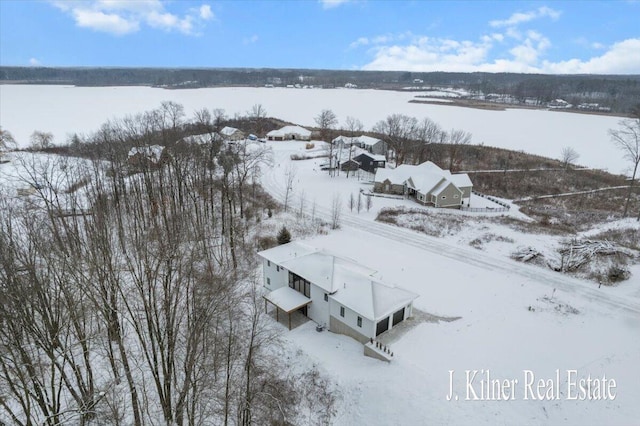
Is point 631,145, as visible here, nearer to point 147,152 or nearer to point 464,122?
point 464,122

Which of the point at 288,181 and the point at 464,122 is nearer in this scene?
the point at 288,181

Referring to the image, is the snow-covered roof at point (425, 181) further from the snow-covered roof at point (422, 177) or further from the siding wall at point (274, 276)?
the siding wall at point (274, 276)

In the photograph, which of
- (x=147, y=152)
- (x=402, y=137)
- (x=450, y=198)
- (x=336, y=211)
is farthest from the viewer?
(x=402, y=137)

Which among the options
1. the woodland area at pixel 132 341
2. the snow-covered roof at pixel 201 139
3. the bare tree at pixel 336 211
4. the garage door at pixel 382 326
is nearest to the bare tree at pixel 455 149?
the bare tree at pixel 336 211

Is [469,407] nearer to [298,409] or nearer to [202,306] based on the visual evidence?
[298,409]

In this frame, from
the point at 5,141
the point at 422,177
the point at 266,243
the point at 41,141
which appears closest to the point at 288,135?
the point at 422,177

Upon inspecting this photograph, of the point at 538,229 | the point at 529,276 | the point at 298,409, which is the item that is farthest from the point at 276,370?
the point at 538,229

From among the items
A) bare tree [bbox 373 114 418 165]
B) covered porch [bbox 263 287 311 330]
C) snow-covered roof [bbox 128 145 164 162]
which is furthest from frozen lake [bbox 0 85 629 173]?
covered porch [bbox 263 287 311 330]
